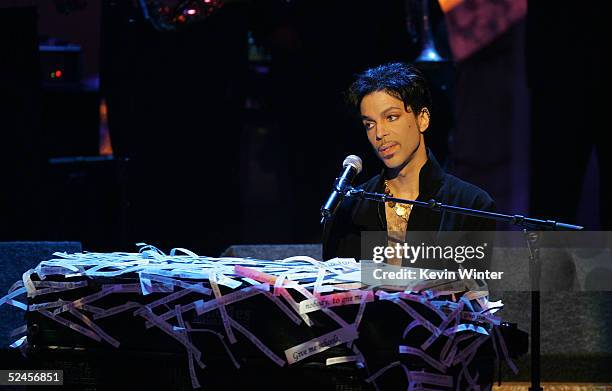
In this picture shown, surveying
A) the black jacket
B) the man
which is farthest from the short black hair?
the black jacket

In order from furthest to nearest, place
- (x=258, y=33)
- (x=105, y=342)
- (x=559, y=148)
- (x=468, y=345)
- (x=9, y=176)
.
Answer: (x=258, y=33), (x=9, y=176), (x=559, y=148), (x=105, y=342), (x=468, y=345)

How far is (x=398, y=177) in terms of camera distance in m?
3.30

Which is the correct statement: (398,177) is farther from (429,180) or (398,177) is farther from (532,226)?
(532,226)

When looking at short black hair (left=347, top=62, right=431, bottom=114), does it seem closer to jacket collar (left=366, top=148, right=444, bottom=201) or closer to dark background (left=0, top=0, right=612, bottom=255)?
jacket collar (left=366, top=148, right=444, bottom=201)

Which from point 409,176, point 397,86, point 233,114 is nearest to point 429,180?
point 409,176

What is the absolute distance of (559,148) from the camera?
5.33 m

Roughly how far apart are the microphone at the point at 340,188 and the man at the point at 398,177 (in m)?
0.33

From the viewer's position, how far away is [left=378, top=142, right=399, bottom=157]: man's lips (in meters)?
3.15

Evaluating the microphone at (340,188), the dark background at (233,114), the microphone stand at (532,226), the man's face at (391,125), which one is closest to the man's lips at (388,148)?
the man's face at (391,125)

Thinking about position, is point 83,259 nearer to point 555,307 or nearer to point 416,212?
point 416,212

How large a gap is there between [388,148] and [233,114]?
2.92 meters

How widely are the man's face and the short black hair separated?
2 cm

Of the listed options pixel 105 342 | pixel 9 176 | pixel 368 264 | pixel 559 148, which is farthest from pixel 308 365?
pixel 9 176

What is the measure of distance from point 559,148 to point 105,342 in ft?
11.5
